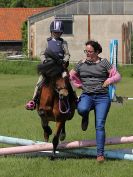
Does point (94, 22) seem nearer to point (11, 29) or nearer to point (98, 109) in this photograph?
point (11, 29)

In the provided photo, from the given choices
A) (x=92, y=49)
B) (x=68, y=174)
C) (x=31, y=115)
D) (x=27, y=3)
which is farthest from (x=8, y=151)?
(x=27, y=3)

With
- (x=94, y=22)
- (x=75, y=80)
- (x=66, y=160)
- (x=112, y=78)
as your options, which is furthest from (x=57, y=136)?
(x=94, y=22)

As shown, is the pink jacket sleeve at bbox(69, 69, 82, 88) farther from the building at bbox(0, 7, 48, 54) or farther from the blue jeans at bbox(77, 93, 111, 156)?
the building at bbox(0, 7, 48, 54)

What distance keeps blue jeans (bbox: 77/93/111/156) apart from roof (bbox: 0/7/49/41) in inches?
2666

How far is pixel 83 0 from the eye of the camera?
58625mm

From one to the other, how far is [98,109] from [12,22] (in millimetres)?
71875

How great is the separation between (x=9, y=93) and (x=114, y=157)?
2150 cm

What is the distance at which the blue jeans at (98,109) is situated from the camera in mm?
8719

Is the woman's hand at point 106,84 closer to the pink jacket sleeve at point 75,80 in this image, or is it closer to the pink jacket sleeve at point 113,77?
the pink jacket sleeve at point 113,77

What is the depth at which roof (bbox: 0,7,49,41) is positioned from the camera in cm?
7688

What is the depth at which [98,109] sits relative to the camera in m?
8.91

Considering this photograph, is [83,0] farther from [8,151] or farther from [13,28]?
[8,151]

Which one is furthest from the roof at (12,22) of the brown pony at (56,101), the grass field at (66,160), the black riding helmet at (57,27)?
the brown pony at (56,101)

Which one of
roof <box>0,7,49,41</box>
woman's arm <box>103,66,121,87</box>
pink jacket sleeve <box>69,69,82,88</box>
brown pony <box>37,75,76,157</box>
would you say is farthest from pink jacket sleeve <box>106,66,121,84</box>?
roof <box>0,7,49,41</box>
